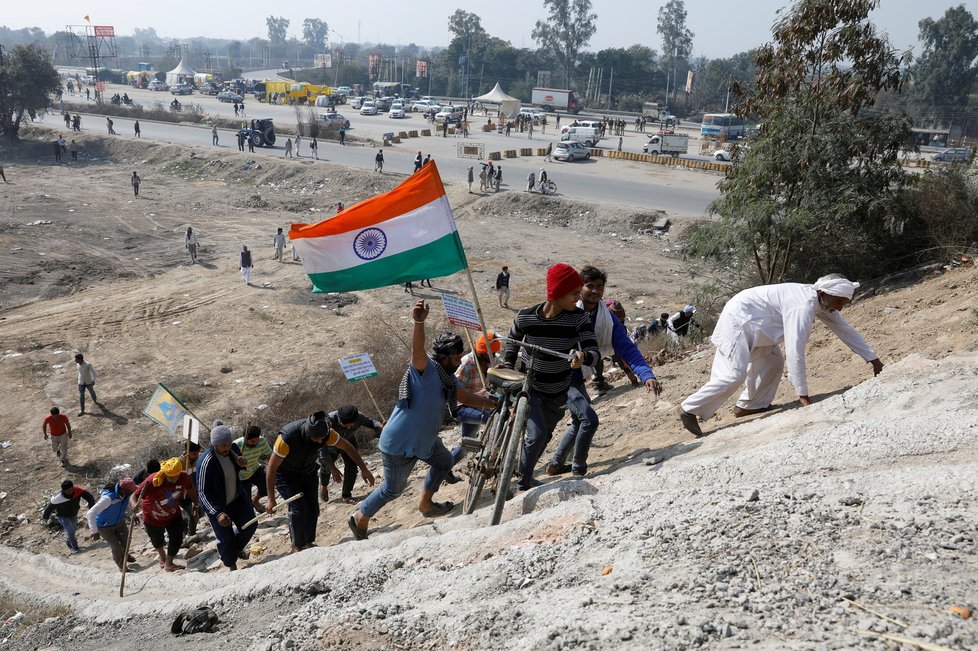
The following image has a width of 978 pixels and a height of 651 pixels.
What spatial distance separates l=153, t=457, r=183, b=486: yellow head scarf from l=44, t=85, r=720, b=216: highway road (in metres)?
20.1

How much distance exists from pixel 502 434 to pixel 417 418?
0.60 meters

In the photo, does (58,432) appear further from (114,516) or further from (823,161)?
(823,161)

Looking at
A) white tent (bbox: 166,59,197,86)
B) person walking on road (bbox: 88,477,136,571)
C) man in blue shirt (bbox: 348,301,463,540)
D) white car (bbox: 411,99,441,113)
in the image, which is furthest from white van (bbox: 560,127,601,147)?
white tent (bbox: 166,59,197,86)

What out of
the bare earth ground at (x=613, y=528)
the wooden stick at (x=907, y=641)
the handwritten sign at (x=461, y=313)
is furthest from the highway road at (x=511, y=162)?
the wooden stick at (x=907, y=641)

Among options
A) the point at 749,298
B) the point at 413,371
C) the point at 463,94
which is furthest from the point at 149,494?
the point at 463,94

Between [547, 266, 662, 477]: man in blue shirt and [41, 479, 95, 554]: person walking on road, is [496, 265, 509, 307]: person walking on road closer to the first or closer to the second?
[41, 479, 95, 554]: person walking on road

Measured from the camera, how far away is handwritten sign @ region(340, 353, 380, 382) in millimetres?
8109

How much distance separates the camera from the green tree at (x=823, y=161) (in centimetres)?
1086

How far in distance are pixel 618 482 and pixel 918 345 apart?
379 cm

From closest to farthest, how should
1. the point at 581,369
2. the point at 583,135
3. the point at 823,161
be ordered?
the point at 581,369, the point at 823,161, the point at 583,135

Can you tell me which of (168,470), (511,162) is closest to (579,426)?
(168,470)

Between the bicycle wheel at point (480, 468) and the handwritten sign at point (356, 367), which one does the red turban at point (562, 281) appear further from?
the handwritten sign at point (356, 367)

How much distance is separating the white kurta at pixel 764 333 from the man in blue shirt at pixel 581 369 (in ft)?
1.54

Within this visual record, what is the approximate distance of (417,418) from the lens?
492cm
